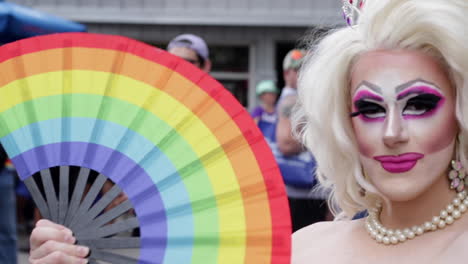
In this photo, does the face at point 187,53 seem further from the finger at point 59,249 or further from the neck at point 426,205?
the finger at point 59,249

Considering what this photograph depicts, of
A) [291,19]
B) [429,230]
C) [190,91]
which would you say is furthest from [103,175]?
[291,19]

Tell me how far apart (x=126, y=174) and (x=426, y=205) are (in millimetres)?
653

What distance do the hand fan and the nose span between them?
297 millimetres

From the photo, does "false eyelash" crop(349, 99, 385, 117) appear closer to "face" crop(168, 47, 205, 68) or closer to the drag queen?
the drag queen

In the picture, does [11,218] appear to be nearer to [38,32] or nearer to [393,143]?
[38,32]

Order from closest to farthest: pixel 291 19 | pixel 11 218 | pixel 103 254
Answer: pixel 103 254
pixel 11 218
pixel 291 19

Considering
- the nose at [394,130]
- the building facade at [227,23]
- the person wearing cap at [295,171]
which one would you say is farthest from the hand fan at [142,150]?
the building facade at [227,23]

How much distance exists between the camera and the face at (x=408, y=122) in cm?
163

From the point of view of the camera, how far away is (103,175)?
4.87 ft

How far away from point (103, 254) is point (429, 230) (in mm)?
701

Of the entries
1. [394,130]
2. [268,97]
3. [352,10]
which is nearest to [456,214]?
[394,130]

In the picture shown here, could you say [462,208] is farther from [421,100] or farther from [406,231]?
[421,100]

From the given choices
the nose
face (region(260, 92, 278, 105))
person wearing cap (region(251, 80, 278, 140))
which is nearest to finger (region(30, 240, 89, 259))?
the nose

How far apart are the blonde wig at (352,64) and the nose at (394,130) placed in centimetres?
12
